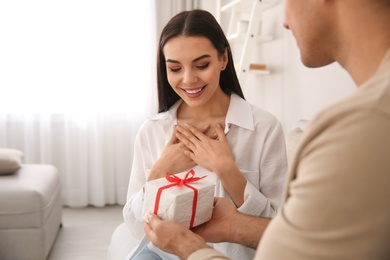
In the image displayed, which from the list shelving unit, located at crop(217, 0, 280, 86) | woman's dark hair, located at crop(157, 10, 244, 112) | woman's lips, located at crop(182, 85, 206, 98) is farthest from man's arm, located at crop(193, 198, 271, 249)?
shelving unit, located at crop(217, 0, 280, 86)

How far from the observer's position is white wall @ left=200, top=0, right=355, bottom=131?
2.12m

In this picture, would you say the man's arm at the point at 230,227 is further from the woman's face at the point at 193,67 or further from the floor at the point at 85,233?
the floor at the point at 85,233

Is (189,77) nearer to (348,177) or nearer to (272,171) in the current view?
(272,171)

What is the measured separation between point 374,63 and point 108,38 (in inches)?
135

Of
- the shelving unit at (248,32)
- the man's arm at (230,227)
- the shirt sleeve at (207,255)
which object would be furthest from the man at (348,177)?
the shelving unit at (248,32)

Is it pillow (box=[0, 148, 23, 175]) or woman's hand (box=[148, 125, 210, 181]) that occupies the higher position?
woman's hand (box=[148, 125, 210, 181])

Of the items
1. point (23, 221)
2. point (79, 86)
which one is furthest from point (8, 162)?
point (79, 86)

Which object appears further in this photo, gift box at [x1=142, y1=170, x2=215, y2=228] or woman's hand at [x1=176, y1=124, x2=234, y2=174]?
woman's hand at [x1=176, y1=124, x2=234, y2=174]

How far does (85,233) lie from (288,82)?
1840 mm

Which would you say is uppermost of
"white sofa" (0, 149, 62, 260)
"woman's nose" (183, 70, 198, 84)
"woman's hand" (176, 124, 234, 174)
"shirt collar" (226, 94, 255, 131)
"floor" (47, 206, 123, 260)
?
"woman's nose" (183, 70, 198, 84)

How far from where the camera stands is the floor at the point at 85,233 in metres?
2.73

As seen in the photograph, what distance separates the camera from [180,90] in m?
1.45

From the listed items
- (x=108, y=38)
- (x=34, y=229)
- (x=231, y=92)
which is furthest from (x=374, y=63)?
(x=108, y=38)

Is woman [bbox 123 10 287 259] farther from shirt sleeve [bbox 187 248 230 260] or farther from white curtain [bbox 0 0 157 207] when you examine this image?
white curtain [bbox 0 0 157 207]
